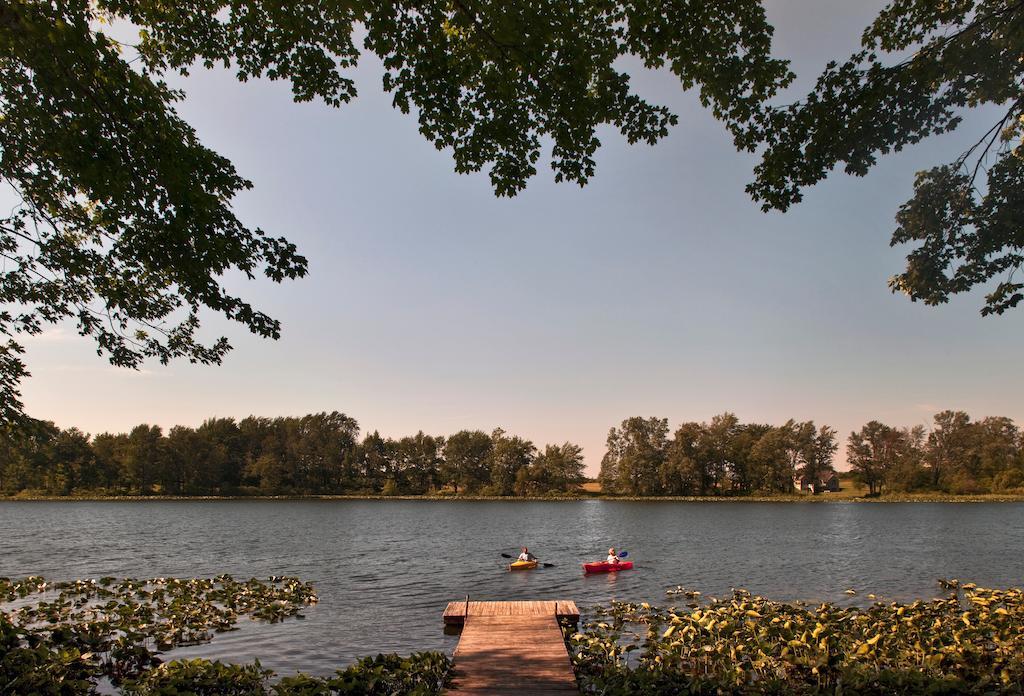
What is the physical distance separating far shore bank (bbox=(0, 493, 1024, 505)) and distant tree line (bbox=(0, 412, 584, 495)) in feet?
9.34

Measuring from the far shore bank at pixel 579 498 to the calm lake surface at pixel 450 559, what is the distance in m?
45.5

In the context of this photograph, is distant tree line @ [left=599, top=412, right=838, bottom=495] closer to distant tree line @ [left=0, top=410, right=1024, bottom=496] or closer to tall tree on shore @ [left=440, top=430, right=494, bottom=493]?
distant tree line @ [left=0, top=410, right=1024, bottom=496]

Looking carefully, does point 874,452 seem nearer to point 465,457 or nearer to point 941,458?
point 941,458

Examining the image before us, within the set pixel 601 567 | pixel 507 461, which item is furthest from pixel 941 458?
pixel 601 567

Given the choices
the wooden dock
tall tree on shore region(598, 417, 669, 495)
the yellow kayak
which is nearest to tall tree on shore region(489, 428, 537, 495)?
tall tree on shore region(598, 417, 669, 495)

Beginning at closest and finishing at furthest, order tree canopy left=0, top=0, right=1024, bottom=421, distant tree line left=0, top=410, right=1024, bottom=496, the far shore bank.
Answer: tree canopy left=0, top=0, right=1024, bottom=421
the far shore bank
distant tree line left=0, top=410, right=1024, bottom=496

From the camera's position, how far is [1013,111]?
37.7ft

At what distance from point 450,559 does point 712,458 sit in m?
98.6

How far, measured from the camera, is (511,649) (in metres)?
14.6

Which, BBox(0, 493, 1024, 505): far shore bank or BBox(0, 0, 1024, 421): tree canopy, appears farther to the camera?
BBox(0, 493, 1024, 505): far shore bank

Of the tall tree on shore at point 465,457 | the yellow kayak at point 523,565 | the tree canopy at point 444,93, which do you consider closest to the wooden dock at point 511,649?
the tree canopy at point 444,93

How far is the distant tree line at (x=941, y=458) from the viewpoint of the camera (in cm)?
11481

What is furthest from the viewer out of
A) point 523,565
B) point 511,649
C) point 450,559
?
point 450,559

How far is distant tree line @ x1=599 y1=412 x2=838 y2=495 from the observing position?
122000 millimetres
